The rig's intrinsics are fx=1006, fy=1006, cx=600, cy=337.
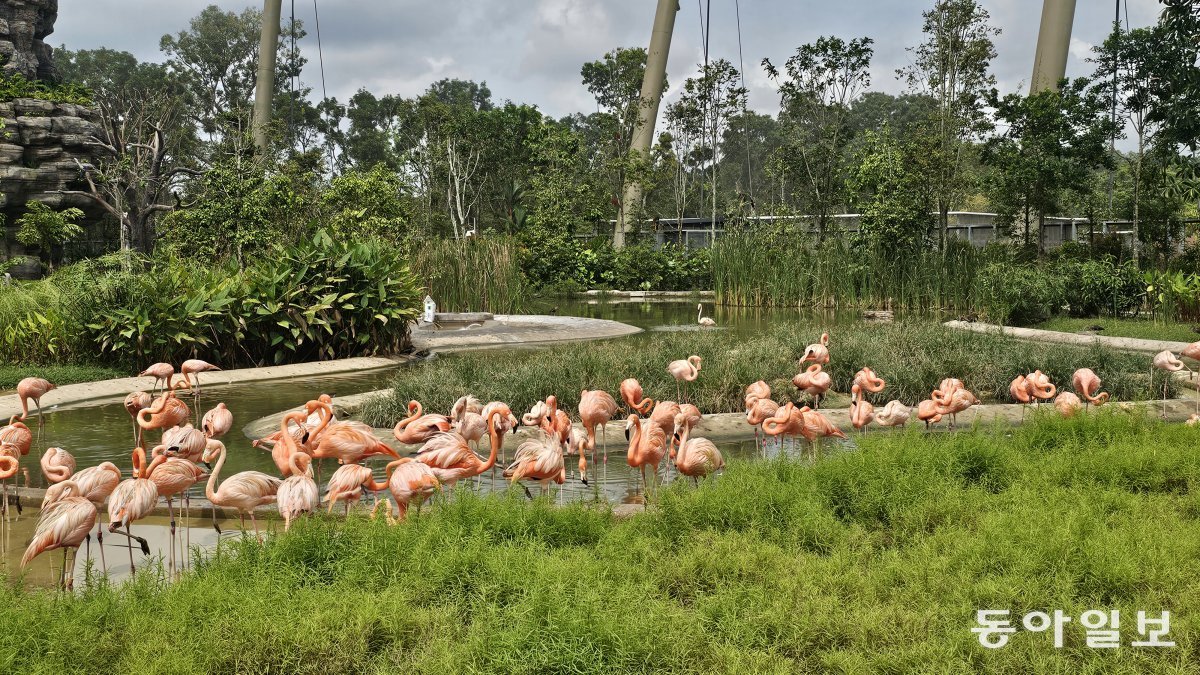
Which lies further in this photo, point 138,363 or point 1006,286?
point 1006,286

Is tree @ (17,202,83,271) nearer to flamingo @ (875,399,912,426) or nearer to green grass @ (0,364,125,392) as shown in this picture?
green grass @ (0,364,125,392)

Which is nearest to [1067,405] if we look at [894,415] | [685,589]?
[894,415]

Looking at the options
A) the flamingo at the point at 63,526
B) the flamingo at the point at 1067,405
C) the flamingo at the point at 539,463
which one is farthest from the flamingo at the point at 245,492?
the flamingo at the point at 1067,405

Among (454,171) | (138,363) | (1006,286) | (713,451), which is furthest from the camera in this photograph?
(454,171)

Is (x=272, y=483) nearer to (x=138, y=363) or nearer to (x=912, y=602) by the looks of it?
(x=912, y=602)

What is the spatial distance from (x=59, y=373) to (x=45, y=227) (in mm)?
18077

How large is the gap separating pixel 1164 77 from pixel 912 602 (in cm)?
1408

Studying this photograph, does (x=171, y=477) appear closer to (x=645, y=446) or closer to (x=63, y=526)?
(x=63, y=526)

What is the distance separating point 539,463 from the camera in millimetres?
4383

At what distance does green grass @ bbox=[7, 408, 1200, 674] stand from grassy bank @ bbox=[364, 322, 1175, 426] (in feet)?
10.1

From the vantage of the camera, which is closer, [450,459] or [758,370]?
[450,459]

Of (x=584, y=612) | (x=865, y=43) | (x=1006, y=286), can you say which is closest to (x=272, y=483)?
(x=584, y=612)

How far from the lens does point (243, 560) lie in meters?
3.50

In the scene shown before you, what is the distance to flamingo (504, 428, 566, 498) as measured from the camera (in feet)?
14.4
